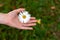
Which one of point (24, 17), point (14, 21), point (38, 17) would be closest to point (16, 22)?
point (14, 21)

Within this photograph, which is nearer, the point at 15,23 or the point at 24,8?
the point at 15,23

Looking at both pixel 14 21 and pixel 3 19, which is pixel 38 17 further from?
pixel 3 19

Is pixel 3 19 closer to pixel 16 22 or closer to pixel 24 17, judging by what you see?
pixel 16 22

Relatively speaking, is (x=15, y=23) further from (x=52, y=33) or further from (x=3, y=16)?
(x=52, y=33)

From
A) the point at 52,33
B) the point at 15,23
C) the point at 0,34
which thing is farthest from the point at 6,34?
the point at 52,33

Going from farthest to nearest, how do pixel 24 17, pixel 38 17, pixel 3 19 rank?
pixel 38 17, pixel 24 17, pixel 3 19

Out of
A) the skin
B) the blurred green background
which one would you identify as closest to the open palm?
the skin

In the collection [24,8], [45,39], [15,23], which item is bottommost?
[45,39]

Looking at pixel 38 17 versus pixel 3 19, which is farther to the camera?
pixel 38 17

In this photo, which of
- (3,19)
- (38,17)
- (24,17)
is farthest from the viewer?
(38,17)
